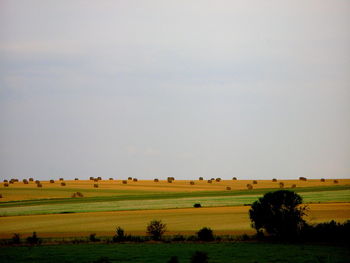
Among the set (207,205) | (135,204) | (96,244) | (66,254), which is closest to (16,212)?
(135,204)

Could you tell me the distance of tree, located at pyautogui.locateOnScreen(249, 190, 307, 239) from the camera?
4984 cm

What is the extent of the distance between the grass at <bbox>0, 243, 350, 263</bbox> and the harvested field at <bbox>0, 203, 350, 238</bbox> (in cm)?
763

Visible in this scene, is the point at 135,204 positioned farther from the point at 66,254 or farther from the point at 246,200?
the point at 66,254

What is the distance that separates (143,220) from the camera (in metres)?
60.7

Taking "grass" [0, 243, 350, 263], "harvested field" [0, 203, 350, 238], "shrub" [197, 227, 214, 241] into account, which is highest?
"harvested field" [0, 203, 350, 238]

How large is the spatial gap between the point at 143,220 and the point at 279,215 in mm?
14818

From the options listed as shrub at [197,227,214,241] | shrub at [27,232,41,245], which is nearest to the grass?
shrub at [197,227,214,241]

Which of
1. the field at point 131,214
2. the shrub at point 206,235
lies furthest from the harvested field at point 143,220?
the shrub at point 206,235

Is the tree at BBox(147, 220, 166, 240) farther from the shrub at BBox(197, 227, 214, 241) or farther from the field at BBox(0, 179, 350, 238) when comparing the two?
the shrub at BBox(197, 227, 214, 241)

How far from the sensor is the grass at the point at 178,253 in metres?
37.2

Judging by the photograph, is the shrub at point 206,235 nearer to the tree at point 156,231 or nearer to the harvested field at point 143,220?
the tree at point 156,231

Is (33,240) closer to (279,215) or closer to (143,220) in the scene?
(143,220)

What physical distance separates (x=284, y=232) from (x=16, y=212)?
32.2m

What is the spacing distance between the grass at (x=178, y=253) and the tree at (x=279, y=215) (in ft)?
16.0
